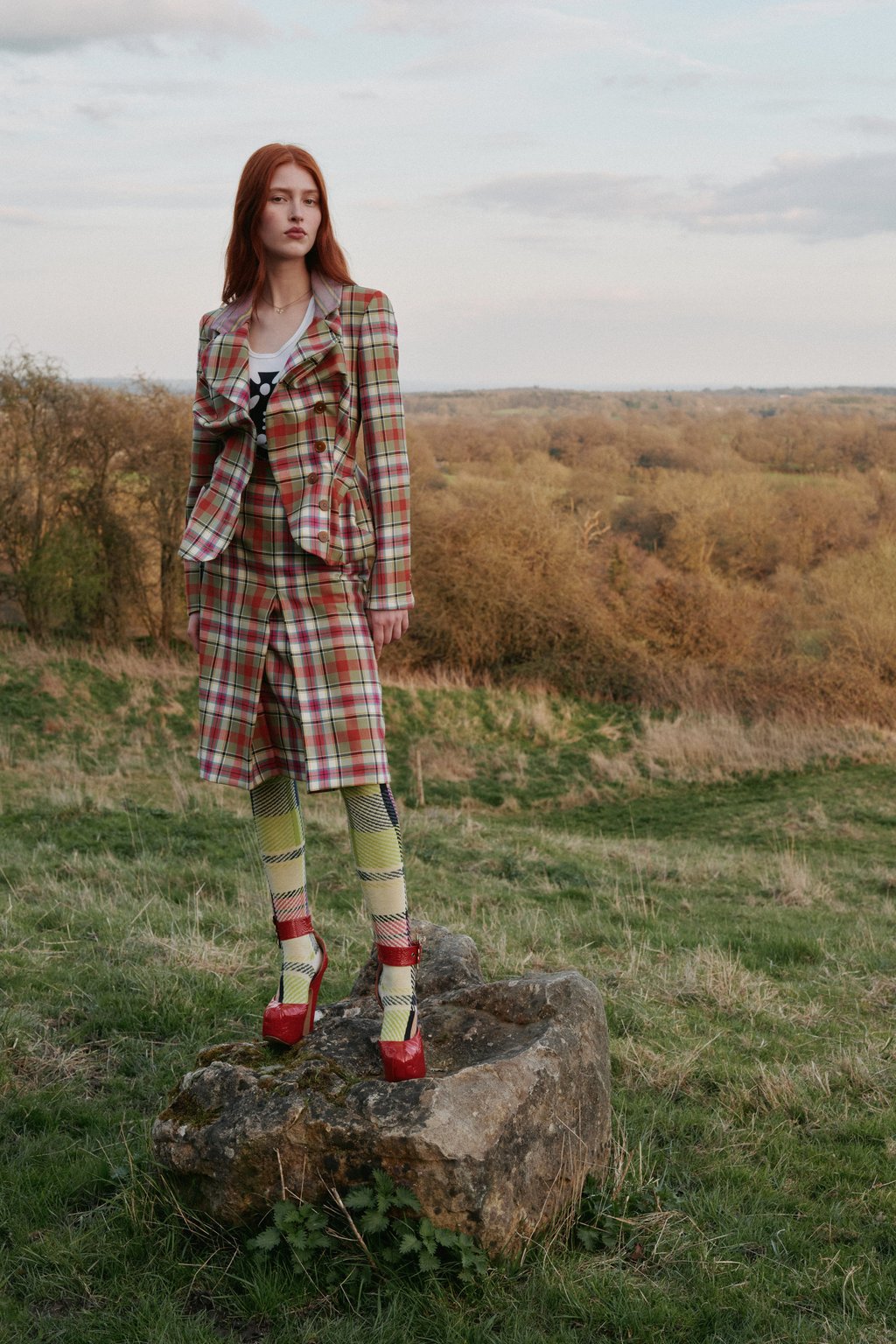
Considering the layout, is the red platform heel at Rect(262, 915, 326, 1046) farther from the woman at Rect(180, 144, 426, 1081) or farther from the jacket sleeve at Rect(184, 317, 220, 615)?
the jacket sleeve at Rect(184, 317, 220, 615)

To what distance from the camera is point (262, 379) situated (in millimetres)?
2988

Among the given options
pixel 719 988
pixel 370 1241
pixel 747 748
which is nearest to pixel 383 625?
pixel 370 1241

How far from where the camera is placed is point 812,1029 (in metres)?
4.79

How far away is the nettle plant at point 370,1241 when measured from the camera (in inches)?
103

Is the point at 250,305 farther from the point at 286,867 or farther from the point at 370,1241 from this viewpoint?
the point at 370,1241

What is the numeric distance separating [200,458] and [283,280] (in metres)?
0.56

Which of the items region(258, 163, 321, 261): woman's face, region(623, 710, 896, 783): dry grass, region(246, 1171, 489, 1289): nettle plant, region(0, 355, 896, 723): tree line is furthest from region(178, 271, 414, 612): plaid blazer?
region(0, 355, 896, 723): tree line

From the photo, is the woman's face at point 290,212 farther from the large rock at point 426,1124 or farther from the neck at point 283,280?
the large rock at point 426,1124

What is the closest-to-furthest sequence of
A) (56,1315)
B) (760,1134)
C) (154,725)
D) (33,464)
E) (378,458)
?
(56,1315) → (378,458) → (760,1134) → (154,725) → (33,464)

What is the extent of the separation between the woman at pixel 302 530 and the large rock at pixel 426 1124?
0.57ft

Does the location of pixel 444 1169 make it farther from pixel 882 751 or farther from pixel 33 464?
pixel 33 464

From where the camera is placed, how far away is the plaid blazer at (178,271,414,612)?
2.93 metres

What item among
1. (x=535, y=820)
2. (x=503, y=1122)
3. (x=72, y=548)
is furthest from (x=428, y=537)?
(x=503, y=1122)

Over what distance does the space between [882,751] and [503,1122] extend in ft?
57.3
